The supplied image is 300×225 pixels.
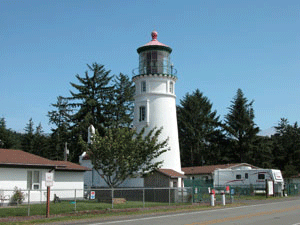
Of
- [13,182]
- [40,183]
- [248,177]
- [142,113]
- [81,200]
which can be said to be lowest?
[81,200]

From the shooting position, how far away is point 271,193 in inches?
1459

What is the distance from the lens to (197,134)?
69.9 meters

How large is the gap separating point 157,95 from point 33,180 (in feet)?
47.1

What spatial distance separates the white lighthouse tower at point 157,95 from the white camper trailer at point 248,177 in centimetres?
969

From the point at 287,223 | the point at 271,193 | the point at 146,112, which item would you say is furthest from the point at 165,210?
the point at 271,193

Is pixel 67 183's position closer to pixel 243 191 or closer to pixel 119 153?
pixel 119 153

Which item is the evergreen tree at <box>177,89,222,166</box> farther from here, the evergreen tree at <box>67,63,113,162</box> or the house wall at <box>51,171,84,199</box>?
the house wall at <box>51,171,84,199</box>

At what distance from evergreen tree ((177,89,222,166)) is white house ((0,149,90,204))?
40591mm

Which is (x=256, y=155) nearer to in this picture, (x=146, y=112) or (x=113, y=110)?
(x=113, y=110)

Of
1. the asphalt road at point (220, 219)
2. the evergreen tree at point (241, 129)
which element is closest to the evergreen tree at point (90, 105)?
the evergreen tree at point (241, 129)

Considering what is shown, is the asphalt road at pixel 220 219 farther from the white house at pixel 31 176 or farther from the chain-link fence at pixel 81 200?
the white house at pixel 31 176

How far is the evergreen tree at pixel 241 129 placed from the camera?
66.8 m

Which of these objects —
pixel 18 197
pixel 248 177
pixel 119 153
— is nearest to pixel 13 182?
pixel 18 197

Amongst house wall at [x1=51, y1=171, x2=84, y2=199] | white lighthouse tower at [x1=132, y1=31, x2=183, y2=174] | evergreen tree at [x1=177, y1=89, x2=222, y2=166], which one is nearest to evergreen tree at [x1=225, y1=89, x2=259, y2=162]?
evergreen tree at [x1=177, y1=89, x2=222, y2=166]
